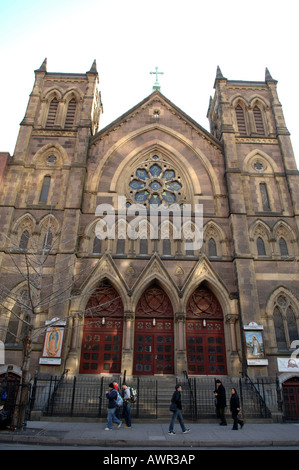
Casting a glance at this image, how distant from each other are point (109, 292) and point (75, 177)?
24.1 feet

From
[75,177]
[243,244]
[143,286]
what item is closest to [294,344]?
[243,244]

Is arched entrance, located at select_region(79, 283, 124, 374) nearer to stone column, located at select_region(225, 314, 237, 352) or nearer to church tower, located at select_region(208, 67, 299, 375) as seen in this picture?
stone column, located at select_region(225, 314, 237, 352)

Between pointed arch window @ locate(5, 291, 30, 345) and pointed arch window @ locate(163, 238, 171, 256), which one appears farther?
pointed arch window @ locate(163, 238, 171, 256)

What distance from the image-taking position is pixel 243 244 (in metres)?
19.2

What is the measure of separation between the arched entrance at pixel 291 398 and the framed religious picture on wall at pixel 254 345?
1.50 m

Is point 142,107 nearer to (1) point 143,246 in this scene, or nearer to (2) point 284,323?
(1) point 143,246

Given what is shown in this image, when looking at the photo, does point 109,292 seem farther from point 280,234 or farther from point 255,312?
point 280,234

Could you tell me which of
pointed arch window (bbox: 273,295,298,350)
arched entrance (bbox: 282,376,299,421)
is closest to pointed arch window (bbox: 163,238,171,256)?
pointed arch window (bbox: 273,295,298,350)

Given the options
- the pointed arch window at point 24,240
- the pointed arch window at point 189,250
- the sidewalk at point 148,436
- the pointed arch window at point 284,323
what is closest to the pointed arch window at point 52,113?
the pointed arch window at point 24,240

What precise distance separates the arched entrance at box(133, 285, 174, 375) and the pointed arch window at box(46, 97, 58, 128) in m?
13.9

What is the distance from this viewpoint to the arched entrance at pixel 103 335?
686 inches

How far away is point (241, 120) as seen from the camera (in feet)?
82.1

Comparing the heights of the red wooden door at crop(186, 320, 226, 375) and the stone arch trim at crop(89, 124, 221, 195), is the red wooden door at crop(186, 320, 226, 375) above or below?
below

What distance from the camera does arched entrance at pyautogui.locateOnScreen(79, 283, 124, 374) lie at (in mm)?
17422
